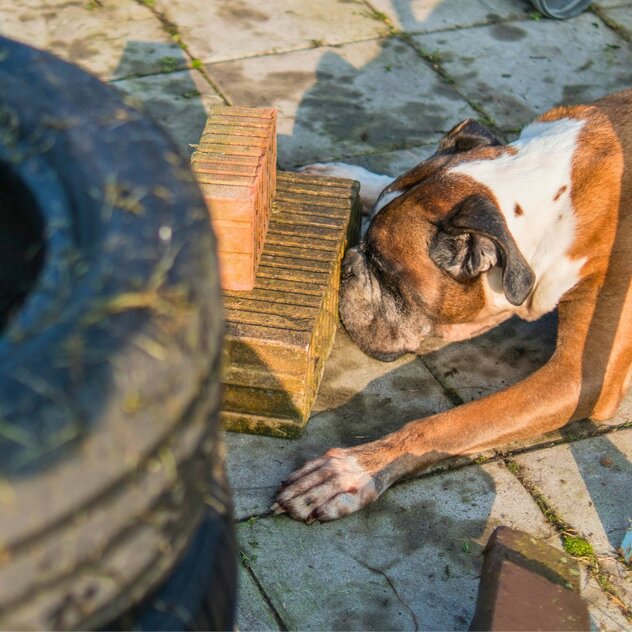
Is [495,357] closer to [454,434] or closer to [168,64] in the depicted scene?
[454,434]

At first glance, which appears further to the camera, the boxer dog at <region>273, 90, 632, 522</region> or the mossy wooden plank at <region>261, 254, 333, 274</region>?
the mossy wooden plank at <region>261, 254, 333, 274</region>

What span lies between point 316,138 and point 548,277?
191 cm

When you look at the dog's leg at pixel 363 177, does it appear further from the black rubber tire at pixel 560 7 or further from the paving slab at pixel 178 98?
the black rubber tire at pixel 560 7

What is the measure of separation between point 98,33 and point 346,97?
1552mm

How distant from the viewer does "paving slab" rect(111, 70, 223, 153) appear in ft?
17.4

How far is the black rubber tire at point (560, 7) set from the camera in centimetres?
653

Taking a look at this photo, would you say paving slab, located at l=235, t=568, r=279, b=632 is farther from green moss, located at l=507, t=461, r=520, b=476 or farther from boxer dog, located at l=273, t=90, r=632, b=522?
green moss, located at l=507, t=461, r=520, b=476

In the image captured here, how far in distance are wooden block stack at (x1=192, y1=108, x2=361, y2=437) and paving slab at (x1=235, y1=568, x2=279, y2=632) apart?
0.70 metres

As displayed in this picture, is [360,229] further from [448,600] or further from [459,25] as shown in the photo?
[459,25]

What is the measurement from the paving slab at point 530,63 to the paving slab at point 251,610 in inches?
128

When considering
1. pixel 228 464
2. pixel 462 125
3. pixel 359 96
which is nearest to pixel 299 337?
pixel 228 464

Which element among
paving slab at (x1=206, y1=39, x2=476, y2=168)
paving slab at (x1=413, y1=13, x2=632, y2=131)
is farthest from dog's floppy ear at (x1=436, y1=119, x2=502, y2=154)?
paving slab at (x1=413, y1=13, x2=632, y2=131)

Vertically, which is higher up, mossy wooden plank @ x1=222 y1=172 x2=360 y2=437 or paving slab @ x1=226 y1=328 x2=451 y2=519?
mossy wooden plank @ x1=222 y1=172 x2=360 y2=437

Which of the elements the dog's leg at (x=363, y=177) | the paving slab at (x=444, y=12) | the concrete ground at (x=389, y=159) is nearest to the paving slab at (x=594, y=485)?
the concrete ground at (x=389, y=159)
